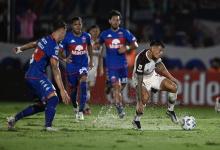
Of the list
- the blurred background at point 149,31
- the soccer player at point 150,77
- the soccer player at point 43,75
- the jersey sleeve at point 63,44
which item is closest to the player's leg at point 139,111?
the soccer player at point 150,77

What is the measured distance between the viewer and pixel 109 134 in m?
13.6

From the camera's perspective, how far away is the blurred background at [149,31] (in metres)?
23.1

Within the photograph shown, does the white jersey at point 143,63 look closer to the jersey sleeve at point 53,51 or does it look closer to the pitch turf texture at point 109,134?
the pitch turf texture at point 109,134

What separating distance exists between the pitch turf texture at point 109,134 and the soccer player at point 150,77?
52cm

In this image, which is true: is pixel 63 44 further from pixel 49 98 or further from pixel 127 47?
pixel 49 98

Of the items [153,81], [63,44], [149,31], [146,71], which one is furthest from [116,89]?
[149,31]

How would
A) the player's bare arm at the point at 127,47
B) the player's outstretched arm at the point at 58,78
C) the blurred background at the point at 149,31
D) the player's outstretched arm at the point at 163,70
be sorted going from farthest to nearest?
1. the blurred background at the point at 149,31
2. the player's bare arm at the point at 127,47
3. the player's outstretched arm at the point at 163,70
4. the player's outstretched arm at the point at 58,78

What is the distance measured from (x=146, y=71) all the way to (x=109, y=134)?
2.14 metres

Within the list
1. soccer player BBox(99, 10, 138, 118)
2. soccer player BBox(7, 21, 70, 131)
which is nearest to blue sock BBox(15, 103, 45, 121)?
soccer player BBox(7, 21, 70, 131)

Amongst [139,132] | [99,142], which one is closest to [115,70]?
[139,132]

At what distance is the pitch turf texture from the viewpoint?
463 inches

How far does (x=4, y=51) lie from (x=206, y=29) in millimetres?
6978

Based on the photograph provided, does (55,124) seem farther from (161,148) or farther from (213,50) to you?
(213,50)

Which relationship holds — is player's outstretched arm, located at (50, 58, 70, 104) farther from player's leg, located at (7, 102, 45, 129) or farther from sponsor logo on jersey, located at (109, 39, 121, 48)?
sponsor logo on jersey, located at (109, 39, 121, 48)
